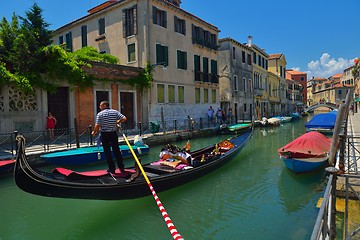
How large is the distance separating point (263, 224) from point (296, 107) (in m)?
51.6

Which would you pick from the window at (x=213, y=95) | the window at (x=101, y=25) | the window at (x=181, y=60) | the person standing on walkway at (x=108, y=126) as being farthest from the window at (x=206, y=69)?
the person standing on walkway at (x=108, y=126)

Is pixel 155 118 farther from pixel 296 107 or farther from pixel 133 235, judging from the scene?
pixel 296 107

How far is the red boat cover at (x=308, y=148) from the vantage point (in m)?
7.30

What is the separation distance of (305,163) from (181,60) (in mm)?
12038

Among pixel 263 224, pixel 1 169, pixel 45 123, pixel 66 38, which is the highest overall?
pixel 66 38

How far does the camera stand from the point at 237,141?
1069 centimetres

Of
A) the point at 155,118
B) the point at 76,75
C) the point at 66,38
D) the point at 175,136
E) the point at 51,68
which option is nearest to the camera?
the point at 51,68

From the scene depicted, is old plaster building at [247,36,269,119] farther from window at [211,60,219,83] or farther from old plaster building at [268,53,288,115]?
window at [211,60,219,83]

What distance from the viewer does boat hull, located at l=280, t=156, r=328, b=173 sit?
23.0 feet

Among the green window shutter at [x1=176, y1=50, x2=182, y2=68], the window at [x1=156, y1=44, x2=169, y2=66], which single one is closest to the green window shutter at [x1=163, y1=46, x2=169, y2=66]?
the window at [x1=156, y1=44, x2=169, y2=66]

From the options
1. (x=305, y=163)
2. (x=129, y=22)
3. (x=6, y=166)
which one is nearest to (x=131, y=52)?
(x=129, y=22)

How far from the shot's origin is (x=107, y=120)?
5.08 meters

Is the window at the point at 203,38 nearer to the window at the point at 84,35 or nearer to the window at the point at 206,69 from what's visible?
the window at the point at 206,69

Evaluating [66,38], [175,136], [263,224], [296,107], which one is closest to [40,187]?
[263,224]
